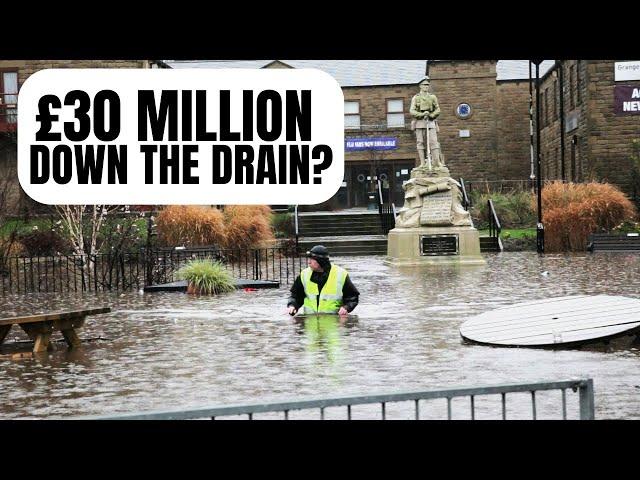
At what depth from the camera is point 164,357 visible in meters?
12.2

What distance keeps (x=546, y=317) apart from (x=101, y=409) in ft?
19.9

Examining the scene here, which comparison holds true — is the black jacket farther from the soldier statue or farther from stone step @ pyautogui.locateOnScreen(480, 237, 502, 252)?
stone step @ pyautogui.locateOnScreen(480, 237, 502, 252)

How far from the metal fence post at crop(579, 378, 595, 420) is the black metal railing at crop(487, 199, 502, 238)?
27709 mm

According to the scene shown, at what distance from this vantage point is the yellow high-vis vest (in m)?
14.4

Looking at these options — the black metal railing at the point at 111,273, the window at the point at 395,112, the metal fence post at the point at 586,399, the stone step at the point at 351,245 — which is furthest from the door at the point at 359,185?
the metal fence post at the point at 586,399

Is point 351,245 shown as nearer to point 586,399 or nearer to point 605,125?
point 605,125

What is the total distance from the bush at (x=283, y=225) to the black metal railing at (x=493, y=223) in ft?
22.1

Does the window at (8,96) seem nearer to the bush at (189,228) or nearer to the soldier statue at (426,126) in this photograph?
the bush at (189,228)

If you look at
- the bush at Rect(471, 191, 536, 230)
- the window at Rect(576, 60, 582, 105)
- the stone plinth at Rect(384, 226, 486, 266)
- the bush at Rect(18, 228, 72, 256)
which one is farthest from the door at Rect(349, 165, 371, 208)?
the bush at Rect(18, 228, 72, 256)

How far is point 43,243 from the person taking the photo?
28453 mm

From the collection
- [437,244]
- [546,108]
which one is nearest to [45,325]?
[437,244]

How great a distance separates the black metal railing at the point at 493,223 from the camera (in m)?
33.7

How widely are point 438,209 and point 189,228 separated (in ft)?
22.4
